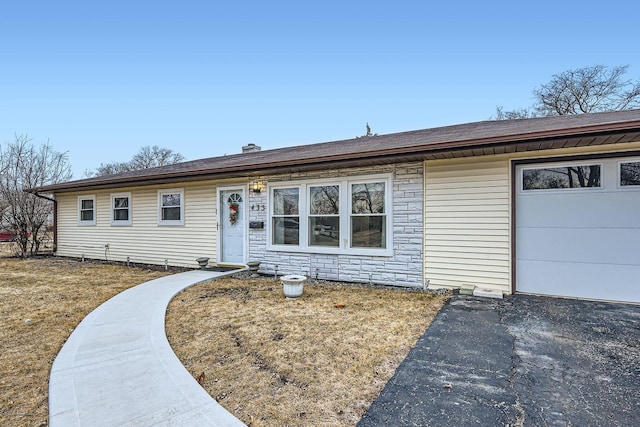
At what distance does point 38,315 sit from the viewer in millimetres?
4379

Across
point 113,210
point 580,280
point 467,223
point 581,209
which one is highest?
point 113,210

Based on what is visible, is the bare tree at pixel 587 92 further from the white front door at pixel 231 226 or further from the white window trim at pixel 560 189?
the white front door at pixel 231 226

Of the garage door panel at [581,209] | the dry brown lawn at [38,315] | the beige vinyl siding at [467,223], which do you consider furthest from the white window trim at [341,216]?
the dry brown lawn at [38,315]

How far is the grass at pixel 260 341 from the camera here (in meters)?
2.23

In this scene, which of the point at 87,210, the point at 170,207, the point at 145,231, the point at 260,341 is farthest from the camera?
the point at 87,210

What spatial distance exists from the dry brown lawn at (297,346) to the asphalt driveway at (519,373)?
224 millimetres

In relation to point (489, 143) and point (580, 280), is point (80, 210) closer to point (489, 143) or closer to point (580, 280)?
point (489, 143)

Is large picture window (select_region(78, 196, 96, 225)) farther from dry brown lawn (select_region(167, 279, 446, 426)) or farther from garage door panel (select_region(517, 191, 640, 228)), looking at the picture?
garage door panel (select_region(517, 191, 640, 228))

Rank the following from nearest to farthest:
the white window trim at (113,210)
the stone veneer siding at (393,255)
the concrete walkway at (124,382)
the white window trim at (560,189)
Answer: the concrete walkway at (124,382), the white window trim at (560,189), the stone veneer siding at (393,255), the white window trim at (113,210)

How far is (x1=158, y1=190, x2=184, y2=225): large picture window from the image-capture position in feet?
29.6

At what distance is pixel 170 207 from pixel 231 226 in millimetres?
2341

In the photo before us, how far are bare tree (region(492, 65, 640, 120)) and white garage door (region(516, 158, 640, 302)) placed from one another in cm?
1456

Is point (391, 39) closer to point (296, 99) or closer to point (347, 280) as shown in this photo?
point (296, 99)

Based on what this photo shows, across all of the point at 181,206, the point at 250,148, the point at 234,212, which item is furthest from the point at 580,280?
the point at 250,148
